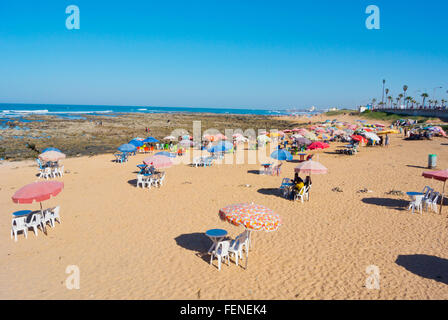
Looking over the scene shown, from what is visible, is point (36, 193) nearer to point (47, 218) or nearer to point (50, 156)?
point (47, 218)

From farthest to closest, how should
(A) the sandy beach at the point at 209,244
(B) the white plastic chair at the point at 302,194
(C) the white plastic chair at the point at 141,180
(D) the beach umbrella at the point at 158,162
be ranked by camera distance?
(C) the white plastic chair at the point at 141,180
(D) the beach umbrella at the point at 158,162
(B) the white plastic chair at the point at 302,194
(A) the sandy beach at the point at 209,244

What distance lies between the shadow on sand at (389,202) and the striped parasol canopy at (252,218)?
655 cm

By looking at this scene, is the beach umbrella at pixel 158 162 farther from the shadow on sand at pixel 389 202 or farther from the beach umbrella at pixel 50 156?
the shadow on sand at pixel 389 202

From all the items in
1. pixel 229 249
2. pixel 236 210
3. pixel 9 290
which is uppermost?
pixel 236 210

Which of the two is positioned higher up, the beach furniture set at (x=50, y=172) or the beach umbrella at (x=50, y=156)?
the beach umbrella at (x=50, y=156)

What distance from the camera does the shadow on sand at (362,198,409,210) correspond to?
33.9ft

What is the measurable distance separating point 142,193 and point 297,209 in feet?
21.1

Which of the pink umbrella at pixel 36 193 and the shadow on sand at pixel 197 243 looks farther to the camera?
→ the pink umbrella at pixel 36 193

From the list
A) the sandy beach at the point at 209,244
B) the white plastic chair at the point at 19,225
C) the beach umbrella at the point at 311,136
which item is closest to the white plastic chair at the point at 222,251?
the sandy beach at the point at 209,244

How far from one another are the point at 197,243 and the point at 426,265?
5422 millimetres

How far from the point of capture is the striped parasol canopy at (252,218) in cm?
571

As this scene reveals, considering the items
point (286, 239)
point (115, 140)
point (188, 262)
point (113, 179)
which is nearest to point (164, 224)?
point (188, 262)

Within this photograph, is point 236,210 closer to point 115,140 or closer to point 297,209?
point 297,209

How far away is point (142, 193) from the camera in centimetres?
1209
